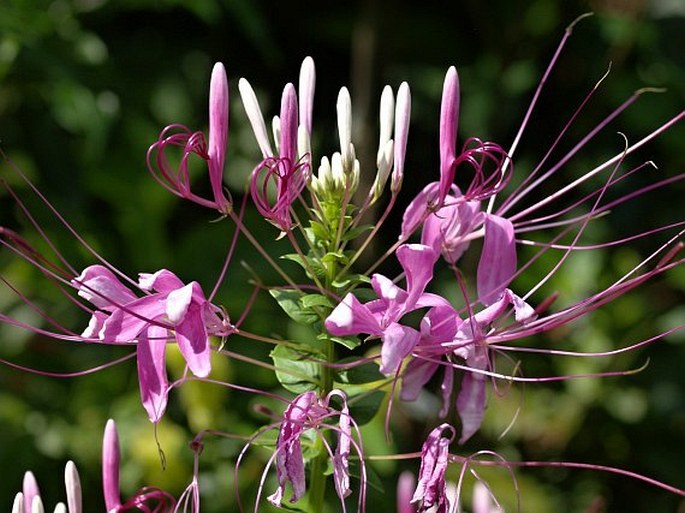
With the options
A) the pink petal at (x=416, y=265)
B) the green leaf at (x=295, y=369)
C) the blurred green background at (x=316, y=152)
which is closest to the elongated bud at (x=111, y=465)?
the green leaf at (x=295, y=369)

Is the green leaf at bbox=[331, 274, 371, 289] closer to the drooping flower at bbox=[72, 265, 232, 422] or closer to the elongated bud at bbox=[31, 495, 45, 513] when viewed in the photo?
the drooping flower at bbox=[72, 265, 232, 422]

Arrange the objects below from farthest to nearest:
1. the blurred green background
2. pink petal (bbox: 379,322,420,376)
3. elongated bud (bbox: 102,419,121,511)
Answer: the blurred green background → elongated bud (bbox: 102,419,121,511) → pink petal (bbox: 379,322,420,376)

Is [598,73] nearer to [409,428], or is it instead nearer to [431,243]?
[409,428]

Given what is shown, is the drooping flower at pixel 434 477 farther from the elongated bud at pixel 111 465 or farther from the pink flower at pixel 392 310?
the elongated bud at pixel 111 465

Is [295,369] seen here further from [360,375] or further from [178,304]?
[178,304]

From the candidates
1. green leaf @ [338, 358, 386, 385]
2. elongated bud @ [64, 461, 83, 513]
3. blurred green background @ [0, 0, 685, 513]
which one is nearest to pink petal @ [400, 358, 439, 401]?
green leaf @ [338, 358, 386, 385]

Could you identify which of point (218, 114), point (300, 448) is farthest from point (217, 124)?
point (300, 448)
